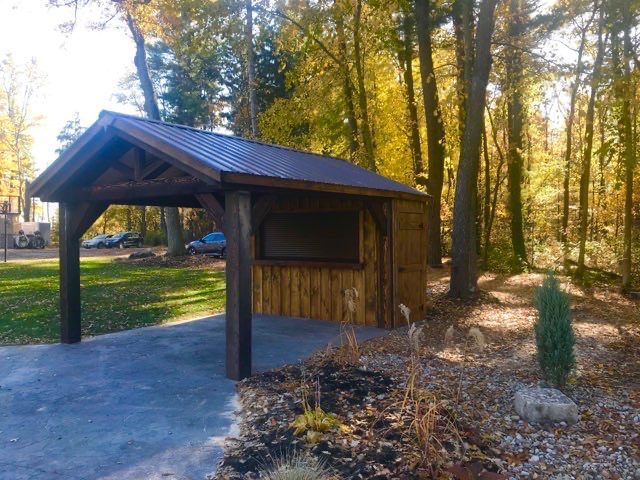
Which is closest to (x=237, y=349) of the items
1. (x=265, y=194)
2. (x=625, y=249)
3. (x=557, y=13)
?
(x=265, y=194)

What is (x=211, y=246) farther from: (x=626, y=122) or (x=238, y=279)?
(x=238, y=279)

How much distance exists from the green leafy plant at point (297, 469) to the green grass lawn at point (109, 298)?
17.9 ft

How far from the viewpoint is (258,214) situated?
5.51m

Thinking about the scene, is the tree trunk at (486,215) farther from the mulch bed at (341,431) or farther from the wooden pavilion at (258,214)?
the mulch bed at (341,431)

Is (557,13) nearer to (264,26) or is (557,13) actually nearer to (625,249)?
(625,249)

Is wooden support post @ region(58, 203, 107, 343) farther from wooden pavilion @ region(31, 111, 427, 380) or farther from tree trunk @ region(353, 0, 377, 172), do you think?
tree trunk @ region(353, 0, 377, 172)

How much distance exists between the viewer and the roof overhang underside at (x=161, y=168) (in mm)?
5149

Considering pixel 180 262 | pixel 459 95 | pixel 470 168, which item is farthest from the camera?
pixel 180 262

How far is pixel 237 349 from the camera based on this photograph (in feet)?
17.6

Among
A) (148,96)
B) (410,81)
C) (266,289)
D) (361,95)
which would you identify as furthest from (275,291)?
(148,96)

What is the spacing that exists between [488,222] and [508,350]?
12446 millimetres

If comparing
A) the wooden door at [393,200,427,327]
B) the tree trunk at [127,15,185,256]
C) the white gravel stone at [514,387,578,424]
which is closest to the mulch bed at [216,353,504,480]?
the white gravel stone at [514,387,578,424]

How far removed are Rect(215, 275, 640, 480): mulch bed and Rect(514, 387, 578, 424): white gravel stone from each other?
0.23ft

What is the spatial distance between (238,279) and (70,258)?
327 centimetres
